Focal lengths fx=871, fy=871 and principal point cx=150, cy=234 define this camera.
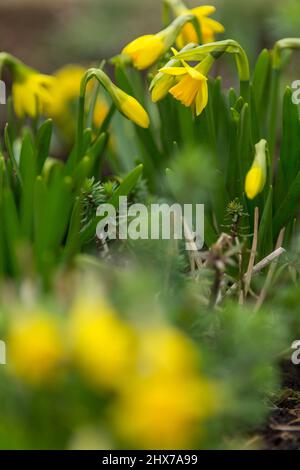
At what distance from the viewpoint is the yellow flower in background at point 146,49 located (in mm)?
1900

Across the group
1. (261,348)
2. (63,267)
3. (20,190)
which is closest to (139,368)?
(261,348)

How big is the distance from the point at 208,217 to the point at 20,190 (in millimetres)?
431

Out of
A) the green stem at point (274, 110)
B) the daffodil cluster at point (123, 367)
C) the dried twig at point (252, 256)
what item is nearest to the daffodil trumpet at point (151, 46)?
the green stem at point (274, 110)

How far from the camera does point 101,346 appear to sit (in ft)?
3.58

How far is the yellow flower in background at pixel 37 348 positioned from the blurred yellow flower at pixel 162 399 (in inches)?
3.9

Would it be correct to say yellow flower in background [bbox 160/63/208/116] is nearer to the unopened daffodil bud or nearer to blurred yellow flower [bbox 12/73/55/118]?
the unopened daffodil bud

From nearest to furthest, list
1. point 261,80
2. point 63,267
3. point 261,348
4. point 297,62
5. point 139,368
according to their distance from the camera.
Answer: point 139,368 < point 261,348 < point 63,267 < point 261,80 < point 297,62

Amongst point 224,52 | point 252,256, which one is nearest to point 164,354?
point 252,256

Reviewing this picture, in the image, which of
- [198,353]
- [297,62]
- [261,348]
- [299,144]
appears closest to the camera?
[198,353]

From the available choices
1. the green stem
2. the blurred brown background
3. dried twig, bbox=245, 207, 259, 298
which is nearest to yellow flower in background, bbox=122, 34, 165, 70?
the green stem

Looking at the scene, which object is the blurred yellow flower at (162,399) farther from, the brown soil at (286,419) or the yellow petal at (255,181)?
the yellow petal at (255,181)

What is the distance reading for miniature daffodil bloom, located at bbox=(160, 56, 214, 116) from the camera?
1.71 metres

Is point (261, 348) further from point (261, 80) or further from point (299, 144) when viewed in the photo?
point (261, 80)

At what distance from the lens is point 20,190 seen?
6.25ft
